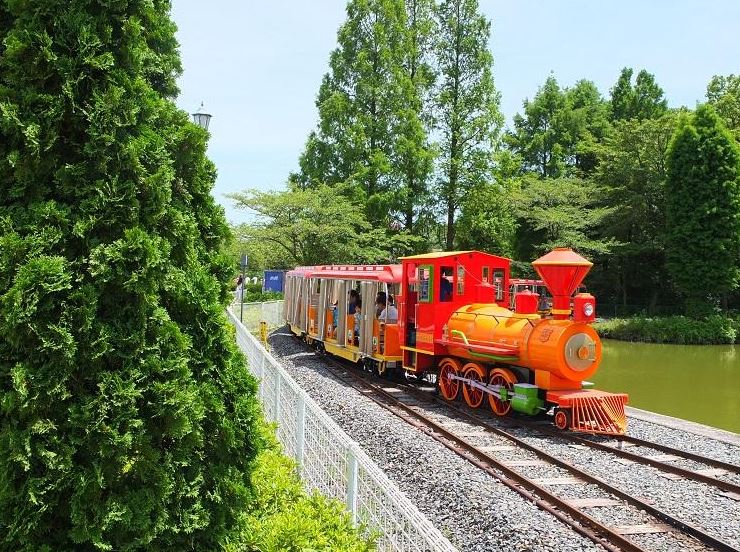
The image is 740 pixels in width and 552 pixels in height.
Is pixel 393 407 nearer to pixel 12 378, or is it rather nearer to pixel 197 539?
pixel 197 539

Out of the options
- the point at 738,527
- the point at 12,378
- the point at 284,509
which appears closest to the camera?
the point at 12,378

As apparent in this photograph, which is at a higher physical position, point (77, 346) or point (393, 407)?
point (77, 346)

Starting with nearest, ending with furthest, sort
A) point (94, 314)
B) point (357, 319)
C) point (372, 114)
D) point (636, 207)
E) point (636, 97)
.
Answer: point (94, 314) < point (357, 319) < point (372, 114) < point (636, 207) < point (636, 97)

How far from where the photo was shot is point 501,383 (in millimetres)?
10672

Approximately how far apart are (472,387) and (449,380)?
65cm

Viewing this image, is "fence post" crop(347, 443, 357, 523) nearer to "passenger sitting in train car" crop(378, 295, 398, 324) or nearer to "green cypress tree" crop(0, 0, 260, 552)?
"green cypress tree" crop(0, 0, 260, 552)

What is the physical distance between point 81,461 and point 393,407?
8380 mm

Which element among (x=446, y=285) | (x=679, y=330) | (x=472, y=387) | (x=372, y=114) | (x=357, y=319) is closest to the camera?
(x=472, y=387)

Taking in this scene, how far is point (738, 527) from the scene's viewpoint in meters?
5.95

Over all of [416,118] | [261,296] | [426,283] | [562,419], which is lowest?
[562,419]

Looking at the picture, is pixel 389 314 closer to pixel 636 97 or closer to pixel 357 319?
pixel 357 319

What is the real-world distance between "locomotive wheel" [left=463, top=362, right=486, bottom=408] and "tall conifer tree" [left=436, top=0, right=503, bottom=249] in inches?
855

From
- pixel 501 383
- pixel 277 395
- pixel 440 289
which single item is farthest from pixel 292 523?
pixel 440 289

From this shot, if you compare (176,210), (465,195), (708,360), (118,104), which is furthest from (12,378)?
(465,195)
